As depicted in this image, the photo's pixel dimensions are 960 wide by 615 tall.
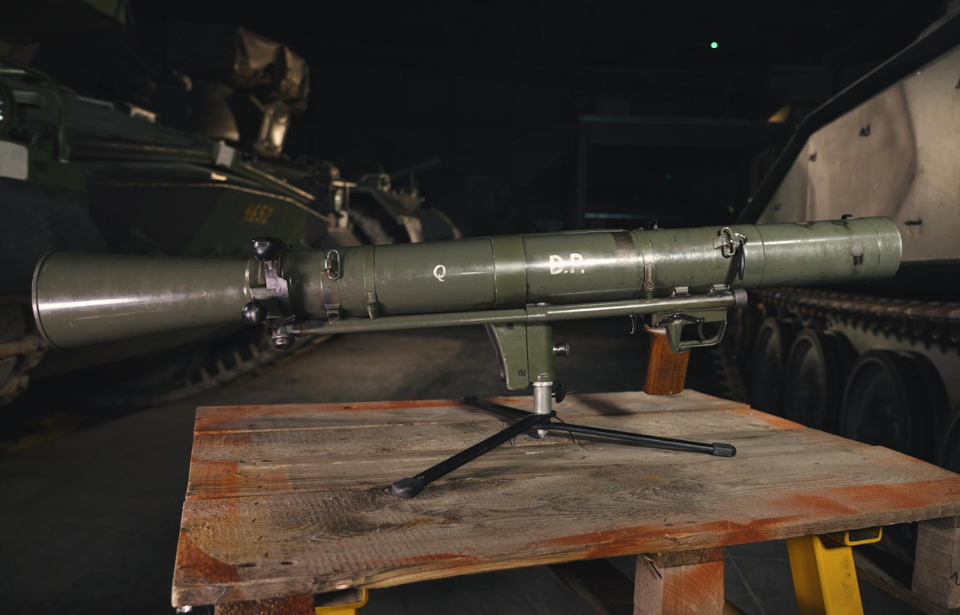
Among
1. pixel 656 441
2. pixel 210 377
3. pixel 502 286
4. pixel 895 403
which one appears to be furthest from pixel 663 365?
pixel 210 377

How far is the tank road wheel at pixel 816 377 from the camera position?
396 cm

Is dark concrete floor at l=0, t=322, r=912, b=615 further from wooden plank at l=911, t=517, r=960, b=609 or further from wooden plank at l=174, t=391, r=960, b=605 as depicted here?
wooden plank at l=911, t=517, r=960, b=609

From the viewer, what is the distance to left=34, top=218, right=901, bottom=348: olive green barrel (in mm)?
1729

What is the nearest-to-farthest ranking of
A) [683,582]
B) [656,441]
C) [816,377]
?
[683,582] → [656,441] → [816,377]

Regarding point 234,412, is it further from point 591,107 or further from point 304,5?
point 591,107

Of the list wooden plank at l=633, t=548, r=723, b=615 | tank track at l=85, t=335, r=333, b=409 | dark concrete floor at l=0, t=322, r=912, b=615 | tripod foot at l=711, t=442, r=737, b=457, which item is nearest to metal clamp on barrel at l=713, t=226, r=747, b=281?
tripod foot at l=711, t=442, r=737, b=457

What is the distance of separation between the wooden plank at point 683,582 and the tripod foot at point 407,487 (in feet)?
1.72

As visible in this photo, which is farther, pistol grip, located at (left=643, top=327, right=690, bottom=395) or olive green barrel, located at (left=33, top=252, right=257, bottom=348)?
pistol grip, located at (left=643, top=327, right=690, bottom=395)

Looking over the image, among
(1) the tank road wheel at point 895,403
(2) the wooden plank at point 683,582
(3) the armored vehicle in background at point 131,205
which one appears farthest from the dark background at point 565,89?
(2) the wooden plank at point 683,582

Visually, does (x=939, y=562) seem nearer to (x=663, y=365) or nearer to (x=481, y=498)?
(x=663, y=365)

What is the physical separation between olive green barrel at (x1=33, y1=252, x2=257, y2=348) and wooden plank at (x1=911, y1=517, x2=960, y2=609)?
184cm

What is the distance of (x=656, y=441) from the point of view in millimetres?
1961

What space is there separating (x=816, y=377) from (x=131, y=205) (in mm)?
4575

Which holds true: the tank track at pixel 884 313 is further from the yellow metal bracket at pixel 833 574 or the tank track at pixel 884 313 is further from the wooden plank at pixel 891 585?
the yellow metal bracket at pixel 833 574
